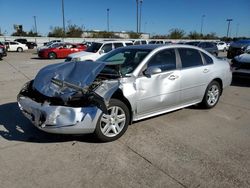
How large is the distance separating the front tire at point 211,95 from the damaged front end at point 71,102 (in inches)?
104

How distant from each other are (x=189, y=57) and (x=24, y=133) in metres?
3.63

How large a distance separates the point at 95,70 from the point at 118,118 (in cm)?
88

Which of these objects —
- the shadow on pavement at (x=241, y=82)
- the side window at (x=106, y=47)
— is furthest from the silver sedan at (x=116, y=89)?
the side window at (x=106, y=47)

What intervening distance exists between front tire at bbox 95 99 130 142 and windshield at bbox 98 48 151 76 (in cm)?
61

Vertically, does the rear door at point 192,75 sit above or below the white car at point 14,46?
above

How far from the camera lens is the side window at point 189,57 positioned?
5.07 metres

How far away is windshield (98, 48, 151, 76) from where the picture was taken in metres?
4.34

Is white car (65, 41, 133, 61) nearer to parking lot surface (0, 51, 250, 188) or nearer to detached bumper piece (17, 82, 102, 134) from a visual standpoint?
parking lot surface (0, 51, 250, 188)

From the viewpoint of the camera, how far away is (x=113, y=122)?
13.0 feet

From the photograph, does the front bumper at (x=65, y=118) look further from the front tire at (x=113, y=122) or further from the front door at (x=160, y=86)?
the front door at (x=160, y=86)

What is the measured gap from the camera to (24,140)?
402cm

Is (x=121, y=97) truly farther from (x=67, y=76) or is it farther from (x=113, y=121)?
(x=67, y=76)

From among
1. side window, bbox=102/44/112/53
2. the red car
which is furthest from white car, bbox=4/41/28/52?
side window, bbox=102/44/112/53

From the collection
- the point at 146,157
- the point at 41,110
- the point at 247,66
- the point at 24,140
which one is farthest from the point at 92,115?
the point at 247,66
